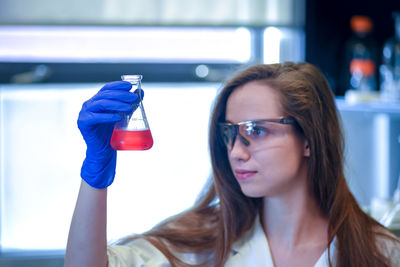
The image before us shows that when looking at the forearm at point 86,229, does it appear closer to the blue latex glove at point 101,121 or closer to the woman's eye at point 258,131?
the blue latex glove at point 101,121

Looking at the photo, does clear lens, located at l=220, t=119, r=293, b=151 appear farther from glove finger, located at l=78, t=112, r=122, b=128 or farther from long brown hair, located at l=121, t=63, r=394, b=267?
glove finger, located at l=78, t=112, r=122, b=128

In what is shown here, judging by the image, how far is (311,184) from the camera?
1654mm

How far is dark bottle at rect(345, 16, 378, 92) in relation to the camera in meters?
2.62

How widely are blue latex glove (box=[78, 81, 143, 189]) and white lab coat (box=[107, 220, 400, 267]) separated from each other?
0.87 feet

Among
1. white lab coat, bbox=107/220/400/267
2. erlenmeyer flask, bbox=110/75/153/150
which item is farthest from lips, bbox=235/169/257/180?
erlenmeyer flask, bbox=110/75/153/150

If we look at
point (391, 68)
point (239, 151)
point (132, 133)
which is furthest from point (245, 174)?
point (391, 68)

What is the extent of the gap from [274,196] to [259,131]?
23 cm

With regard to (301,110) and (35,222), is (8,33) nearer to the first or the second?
(35,222)

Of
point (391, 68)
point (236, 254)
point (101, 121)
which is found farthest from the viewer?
point (391, 68)

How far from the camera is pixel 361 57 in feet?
9.04

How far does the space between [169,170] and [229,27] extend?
86 centimetres

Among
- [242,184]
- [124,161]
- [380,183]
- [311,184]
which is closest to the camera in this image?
[242,184]

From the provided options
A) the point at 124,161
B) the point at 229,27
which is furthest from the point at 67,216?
the point at 229,27

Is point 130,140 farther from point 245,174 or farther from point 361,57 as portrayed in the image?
point 361,57
